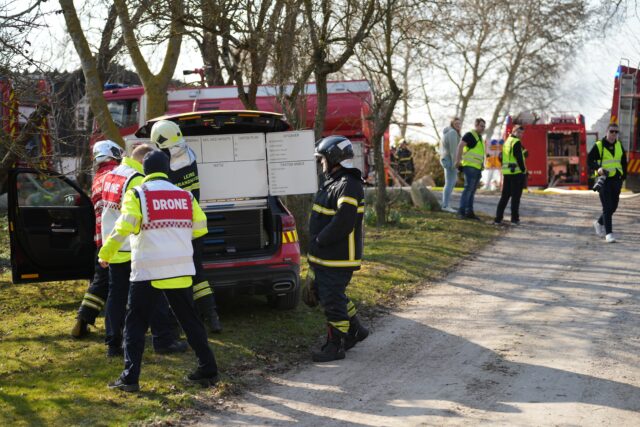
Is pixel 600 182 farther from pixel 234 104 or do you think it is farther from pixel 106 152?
pixel 234 104

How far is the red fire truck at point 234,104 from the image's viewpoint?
70.7 feet

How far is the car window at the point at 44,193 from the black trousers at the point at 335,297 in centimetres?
333

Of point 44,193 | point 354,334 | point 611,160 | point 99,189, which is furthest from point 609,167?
point 99,189

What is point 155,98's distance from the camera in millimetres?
12008

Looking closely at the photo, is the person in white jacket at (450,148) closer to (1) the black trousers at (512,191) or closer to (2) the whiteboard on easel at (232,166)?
(1) the black trousers at (512,191)

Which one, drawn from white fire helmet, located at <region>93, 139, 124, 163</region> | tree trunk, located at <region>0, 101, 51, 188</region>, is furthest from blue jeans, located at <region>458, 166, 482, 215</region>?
white fire helmet, located at <region>93, 139, 124, 163</region>

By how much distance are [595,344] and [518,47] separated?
33578 millimetres

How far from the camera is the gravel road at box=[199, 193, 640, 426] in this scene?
19.7 ft

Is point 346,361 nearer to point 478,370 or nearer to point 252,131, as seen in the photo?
point 478,370

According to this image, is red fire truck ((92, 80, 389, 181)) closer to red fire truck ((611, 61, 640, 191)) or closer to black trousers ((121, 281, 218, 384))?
red fire truck ((611, 61, 640, 191))

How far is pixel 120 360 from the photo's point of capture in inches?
291

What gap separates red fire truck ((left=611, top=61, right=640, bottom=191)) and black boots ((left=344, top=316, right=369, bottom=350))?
1455 cm

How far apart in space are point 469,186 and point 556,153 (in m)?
10.9

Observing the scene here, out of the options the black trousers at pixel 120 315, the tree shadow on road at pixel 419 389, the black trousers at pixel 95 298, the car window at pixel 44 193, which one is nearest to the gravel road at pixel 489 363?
the tree shadow on road at pixel 419 389
